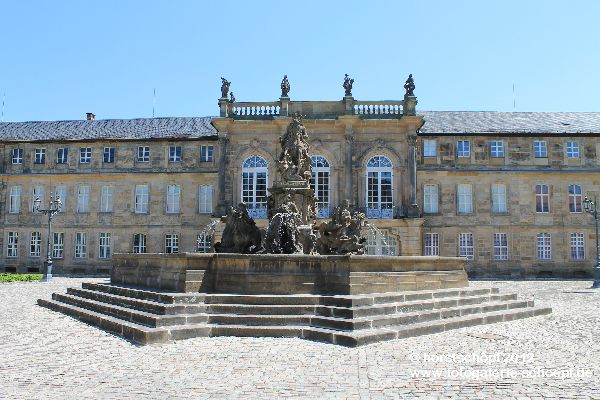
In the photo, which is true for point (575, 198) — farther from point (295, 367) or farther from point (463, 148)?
point (295, 367)

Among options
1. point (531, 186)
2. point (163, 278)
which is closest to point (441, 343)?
point (163, 278)

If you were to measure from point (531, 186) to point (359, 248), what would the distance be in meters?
25.5

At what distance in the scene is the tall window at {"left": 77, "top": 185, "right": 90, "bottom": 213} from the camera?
125ft

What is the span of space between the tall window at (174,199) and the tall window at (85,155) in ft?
20.4

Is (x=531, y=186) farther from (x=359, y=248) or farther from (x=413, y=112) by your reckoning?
(x=359, y=248)

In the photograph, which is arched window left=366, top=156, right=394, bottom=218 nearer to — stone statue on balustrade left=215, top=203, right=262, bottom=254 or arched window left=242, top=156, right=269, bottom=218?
arched window left=242, top=156, right=269, bottom=218

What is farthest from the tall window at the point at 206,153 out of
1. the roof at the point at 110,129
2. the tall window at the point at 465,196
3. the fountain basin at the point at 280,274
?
the fountain basin at the point at 280,274

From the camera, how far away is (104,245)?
37.5 metres

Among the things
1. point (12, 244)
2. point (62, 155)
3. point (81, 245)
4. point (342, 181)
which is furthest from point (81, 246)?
point (342, 181)

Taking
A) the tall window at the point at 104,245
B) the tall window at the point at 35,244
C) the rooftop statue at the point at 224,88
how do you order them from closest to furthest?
the rooftop statue at the point at 224,88 → the tall window at the point at 104,245 → the tall window at the point at 35,244

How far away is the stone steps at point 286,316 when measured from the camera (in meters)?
9.80

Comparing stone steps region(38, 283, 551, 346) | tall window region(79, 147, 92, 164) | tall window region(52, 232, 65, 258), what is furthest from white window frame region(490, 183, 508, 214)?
tall window region(52, 232, 65, 258)

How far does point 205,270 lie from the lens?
1173 cm

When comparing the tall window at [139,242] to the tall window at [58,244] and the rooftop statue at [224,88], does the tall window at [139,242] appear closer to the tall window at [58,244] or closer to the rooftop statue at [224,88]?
the tall window at [58,244]
